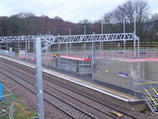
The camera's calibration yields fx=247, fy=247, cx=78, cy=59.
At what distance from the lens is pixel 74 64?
27953mm

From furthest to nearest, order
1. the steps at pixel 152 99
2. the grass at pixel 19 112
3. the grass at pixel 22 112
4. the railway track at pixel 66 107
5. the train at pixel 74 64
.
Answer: the train at pixel 74 64 → the steps at pixel 152 99 → the railway track at pixel 66 107 → the grass at pixel 22 112 → the grass at pixel 19 112

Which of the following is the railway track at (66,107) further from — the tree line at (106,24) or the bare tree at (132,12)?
the bare tree at (132,12)

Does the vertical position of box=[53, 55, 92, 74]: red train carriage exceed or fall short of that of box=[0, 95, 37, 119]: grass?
it exceeds it

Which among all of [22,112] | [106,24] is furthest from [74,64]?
[106,24]

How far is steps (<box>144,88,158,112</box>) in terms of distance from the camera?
14.4 m

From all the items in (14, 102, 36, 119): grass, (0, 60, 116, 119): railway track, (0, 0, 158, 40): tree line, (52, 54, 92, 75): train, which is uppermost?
(0, 0, 158, 40): tree line

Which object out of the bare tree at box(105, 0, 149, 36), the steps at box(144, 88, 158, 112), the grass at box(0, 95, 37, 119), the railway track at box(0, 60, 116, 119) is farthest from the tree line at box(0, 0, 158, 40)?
the grass at box(0, 95, 37, 119)

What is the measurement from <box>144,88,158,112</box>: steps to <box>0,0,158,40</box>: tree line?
32.3m

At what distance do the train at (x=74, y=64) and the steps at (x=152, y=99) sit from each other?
11.6m

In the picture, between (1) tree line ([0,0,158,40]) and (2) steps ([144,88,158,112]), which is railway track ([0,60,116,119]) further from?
(1) tree line ([0,0,158,40])

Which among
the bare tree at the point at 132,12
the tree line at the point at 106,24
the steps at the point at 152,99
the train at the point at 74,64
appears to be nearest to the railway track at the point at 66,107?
the steps at the point at 152,99

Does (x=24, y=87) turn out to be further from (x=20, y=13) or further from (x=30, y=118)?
(x=20, y=13)

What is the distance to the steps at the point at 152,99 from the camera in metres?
14.4

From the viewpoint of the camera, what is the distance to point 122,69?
18391 millimetres
